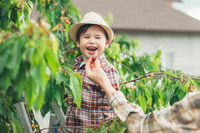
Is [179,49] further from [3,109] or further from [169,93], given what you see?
[3,109]

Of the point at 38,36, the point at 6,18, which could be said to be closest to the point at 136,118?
the point at 38,36

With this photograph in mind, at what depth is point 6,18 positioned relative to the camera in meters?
1.46

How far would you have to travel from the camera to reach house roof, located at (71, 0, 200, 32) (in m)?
8.46

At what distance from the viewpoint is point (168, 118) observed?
95cm

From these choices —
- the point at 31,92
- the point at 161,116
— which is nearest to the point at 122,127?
the point at 161,116

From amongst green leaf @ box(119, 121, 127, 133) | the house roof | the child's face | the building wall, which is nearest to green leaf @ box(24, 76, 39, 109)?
green leaf @ box(119, 121, 127, 133)

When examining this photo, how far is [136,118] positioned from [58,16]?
194cm

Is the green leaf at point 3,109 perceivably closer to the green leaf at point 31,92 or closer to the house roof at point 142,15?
the green leaf at point 31,92

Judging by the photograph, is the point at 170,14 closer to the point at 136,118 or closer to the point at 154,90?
the point at 154,90

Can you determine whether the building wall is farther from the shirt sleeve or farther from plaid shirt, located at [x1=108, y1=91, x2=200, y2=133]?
plaid shirt, located at [x1=108, y1=91, x2=200, y2=133]

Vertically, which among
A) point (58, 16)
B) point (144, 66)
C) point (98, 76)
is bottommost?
point (98, 76)

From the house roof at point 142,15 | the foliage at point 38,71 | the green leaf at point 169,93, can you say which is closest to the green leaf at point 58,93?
the foliage at point 38,71

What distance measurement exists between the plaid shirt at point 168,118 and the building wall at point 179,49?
25.5 feet

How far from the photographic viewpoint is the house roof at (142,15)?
846 cm
